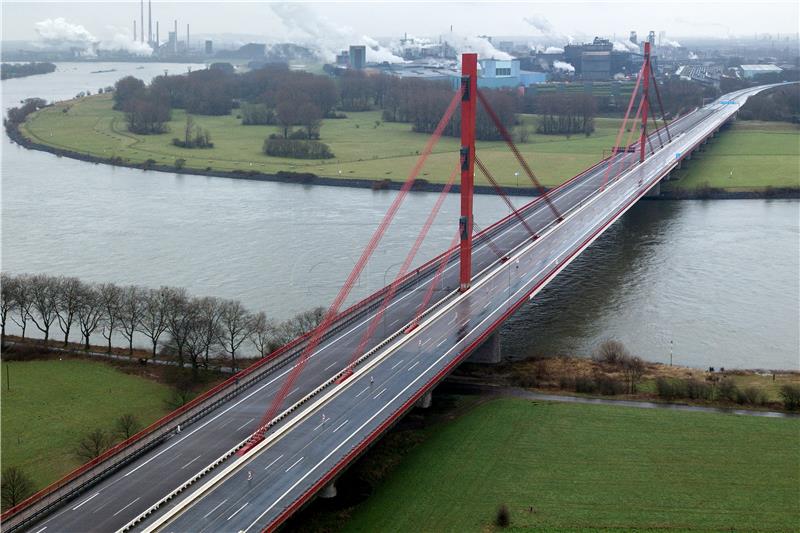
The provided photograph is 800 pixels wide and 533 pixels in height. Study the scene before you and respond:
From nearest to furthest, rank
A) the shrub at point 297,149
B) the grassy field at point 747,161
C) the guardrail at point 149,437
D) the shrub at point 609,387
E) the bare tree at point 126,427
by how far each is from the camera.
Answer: the guardrail at point 149,437 < the bare tree at point 126,427 < the shrub at point 609,387 < the grassy field at point 747,161 < the shrub at point 297,149

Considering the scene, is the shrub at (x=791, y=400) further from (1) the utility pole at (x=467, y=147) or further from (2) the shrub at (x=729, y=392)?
(1) the utility pole at (x=467, y=147)

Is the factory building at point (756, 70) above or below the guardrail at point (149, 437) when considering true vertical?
above

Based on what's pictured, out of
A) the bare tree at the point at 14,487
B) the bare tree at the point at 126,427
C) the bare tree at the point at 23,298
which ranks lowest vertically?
the bare tree at the point at 14,487

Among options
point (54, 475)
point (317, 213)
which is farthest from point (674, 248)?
point (54, 475)

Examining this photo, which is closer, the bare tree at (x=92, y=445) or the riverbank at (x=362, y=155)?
the bare tree at (x=92, y=445)

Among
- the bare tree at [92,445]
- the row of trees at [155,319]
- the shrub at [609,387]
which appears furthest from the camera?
the row of trees at [155,319]

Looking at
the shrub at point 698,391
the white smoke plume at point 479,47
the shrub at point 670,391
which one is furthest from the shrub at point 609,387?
the white smoke plume at point 479,47

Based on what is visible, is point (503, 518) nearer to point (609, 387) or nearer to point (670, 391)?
point (609, 387)
